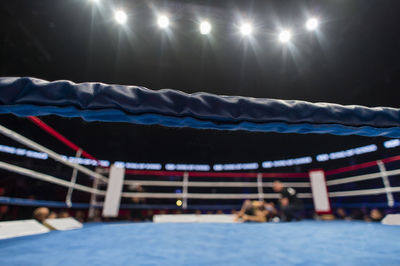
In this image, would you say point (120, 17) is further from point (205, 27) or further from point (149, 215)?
point (149, 215)

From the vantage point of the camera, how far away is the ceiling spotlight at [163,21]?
387 centimetres

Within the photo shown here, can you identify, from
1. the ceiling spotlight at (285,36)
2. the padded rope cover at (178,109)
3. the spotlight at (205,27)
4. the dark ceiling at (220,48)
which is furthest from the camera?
the ceiling spotlight at (285,36)

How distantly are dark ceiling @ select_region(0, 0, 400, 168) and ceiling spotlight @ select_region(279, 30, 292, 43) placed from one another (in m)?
0.13

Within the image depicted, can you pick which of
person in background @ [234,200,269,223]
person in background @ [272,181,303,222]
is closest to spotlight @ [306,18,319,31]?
person in background @ [272,181,303,222]

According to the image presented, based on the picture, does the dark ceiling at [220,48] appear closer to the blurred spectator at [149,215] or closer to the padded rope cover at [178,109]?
the padded rope cover at [178,109]

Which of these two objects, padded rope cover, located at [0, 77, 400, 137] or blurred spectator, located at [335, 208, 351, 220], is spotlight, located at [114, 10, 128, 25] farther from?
blurred spectator, located at [335, 208, 351, 220]

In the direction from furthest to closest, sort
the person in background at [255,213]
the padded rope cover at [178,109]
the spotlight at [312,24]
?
the person in background at [255,213] → the spotlight at [312,24] → the padded rope cover at [178,109]

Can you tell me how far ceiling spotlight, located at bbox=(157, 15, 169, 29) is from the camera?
152 inches

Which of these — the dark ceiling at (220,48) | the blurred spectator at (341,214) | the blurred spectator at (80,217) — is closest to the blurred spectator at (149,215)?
the blurred spectator at (80,217)

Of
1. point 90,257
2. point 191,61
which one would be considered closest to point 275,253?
point 90,257

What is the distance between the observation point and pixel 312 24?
3910 millimetres

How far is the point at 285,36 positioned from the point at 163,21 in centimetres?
254

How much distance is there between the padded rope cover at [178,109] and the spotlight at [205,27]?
11.7ft

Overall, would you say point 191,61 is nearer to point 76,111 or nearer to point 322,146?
point 76,111
